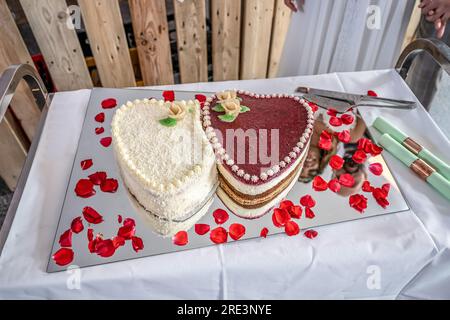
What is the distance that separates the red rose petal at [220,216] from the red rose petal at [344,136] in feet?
1.59

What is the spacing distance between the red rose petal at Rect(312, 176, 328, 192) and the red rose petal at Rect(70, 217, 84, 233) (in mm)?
663

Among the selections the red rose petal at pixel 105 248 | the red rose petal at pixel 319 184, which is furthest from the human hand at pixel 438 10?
the red rose petal at pixel 105 248

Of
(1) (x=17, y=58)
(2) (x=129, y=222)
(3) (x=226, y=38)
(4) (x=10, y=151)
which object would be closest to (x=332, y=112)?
(3) (x=226, y=38)

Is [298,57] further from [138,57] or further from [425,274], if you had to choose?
[425,274]

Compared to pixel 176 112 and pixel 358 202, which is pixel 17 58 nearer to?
pixel 176 112

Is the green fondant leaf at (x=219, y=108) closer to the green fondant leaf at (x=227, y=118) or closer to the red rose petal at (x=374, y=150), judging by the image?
the green fondant leaf at (x=227, y=118)

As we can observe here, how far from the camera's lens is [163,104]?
1.12 m

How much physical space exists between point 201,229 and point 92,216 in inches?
11.6

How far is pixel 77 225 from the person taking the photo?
3.12 feet

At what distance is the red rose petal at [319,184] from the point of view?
1060 mm

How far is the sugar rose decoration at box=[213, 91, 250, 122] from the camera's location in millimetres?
1078

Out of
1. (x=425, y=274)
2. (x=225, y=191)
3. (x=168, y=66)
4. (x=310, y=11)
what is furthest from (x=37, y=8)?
(x=425, y=274)

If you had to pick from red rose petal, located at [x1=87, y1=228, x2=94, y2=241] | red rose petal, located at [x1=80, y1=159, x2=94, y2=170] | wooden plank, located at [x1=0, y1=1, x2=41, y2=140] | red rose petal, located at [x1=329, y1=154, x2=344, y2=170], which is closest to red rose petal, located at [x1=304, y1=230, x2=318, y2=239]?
red rose petal, located at [x1=329, y1=154, x2=344, y2=170]
